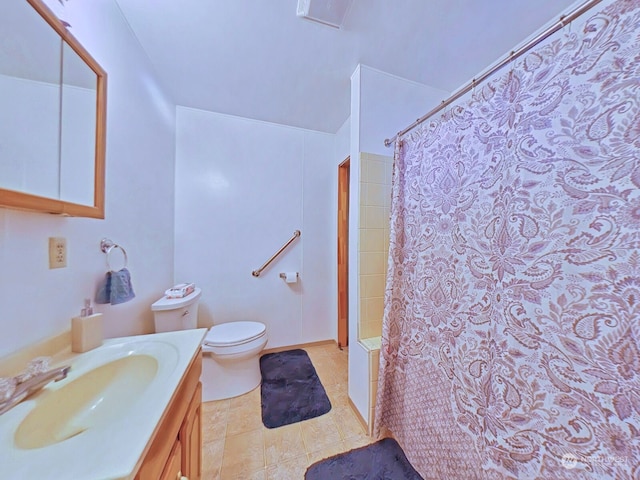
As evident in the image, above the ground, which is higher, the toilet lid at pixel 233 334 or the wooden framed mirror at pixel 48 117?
the wooden framed mirror at pixel 48 117

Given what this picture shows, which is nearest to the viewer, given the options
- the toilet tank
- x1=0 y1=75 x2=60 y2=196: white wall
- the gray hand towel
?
x1=0 y1=75 x2=60 y2=196: white wall

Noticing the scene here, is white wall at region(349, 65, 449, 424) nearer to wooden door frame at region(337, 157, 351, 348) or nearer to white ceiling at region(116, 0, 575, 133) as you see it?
white ceiling at region(116, 0, 575, 133)

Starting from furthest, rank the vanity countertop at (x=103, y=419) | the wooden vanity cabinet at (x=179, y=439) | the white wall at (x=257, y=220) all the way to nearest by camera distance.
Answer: the white wall at (x=257, y=220), the wooden vanity cabinet at (x=179, y=439), the vanity countertop at (x=103, y=419)

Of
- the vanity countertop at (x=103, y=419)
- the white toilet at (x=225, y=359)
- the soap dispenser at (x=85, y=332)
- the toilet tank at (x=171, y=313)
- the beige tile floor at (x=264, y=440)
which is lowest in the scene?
the beige tile floor at (x=264, y=440)

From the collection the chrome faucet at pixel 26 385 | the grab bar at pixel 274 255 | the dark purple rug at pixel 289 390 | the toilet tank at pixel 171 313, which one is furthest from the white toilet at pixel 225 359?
the chrome faucet at pixel 26 385

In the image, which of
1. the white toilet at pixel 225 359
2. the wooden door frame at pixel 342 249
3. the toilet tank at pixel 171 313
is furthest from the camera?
the wooden door frame at pixel 342 249

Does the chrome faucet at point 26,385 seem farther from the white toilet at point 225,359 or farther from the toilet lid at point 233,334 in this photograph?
the toilet lid at point 233,334

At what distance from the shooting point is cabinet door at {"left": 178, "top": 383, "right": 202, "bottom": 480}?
66 centimetres

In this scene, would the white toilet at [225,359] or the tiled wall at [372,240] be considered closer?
the tiled wall at [372,240]

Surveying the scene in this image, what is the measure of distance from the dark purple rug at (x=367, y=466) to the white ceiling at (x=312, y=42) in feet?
7.43

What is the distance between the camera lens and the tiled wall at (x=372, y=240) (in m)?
1.37

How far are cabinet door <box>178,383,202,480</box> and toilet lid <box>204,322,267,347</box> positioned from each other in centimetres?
67

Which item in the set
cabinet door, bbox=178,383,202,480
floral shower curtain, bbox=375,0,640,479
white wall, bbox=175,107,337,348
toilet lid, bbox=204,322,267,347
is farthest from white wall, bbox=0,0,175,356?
floral shower curtain, bbox=375,0,640,479

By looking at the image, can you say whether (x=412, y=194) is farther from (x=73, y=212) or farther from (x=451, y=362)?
(x=73, y=212)
